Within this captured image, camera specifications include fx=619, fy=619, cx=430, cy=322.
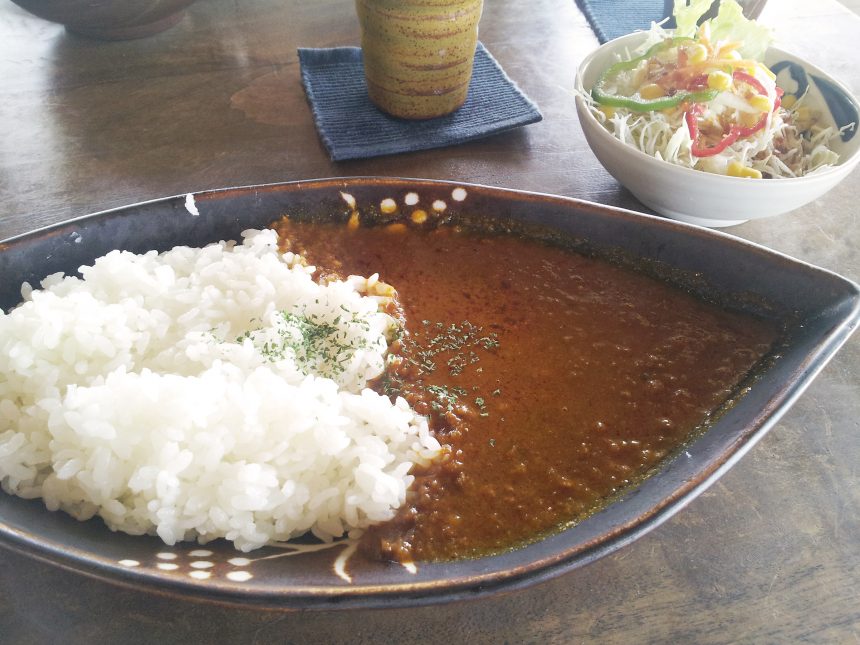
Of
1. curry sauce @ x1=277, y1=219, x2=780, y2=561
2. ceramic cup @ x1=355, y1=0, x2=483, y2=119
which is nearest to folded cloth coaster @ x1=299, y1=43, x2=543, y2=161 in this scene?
ceramic cup @ x1=355, y1=0, x2=483, y2=119

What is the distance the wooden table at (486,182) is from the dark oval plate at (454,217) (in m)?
0.12

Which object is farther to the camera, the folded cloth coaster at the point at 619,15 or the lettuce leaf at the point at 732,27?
the folded cloth coaster at the point at 619,15

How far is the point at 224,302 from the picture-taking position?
1.47 meters

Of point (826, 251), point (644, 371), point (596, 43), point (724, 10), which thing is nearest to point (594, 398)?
point (644, 371)

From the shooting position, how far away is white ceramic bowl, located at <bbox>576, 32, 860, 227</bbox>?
169 centimetres

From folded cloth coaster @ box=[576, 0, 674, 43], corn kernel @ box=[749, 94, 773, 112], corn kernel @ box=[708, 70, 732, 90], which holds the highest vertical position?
corn kernel @ box=[708, 70, 732, 90]

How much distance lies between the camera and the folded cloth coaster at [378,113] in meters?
2.21

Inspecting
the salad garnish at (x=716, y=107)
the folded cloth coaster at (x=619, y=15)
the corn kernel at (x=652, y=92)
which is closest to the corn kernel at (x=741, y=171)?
the salad garnish at (x=716, y=107)

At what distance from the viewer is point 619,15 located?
9.68ft

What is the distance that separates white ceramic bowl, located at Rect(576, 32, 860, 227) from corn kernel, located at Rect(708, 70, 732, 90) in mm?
359

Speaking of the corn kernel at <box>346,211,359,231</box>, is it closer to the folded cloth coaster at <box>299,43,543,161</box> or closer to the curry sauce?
the curry sauce

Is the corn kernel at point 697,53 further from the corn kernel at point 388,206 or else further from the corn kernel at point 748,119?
the corn kernel at point 388,206

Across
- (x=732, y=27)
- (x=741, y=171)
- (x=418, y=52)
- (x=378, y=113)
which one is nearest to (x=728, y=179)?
(x=741, y=171)

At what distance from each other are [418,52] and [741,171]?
1.09m
